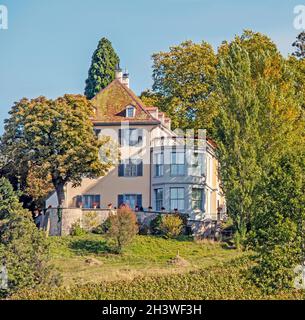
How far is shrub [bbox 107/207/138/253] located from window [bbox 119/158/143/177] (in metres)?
8.15

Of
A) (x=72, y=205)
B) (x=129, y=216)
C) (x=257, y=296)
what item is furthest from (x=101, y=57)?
(x=257, y=296)

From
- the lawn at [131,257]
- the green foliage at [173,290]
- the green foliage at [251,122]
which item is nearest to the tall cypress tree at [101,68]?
the green foliage at [251,122]

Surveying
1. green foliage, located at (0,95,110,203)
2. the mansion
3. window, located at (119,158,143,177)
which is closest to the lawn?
green foliage, located at (0,95,110,203)

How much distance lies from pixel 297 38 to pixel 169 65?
11922 mm

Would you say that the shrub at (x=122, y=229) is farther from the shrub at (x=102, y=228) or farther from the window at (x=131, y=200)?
the window at (x=131, y=200)

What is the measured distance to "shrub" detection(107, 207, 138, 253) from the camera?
76.2 metres

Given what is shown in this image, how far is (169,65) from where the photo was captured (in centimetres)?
→ 9756

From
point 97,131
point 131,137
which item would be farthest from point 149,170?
point 97,131

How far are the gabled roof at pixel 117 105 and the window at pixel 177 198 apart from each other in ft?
15.8

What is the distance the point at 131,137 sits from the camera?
86.1 metres

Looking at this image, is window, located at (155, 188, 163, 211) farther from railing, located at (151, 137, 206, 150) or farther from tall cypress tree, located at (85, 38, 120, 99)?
tall cypress tree, located at (85, 38, 120, 99)

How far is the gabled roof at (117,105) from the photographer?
284 ft

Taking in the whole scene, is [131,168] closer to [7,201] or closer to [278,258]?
[7,201]

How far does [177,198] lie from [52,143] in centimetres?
873
